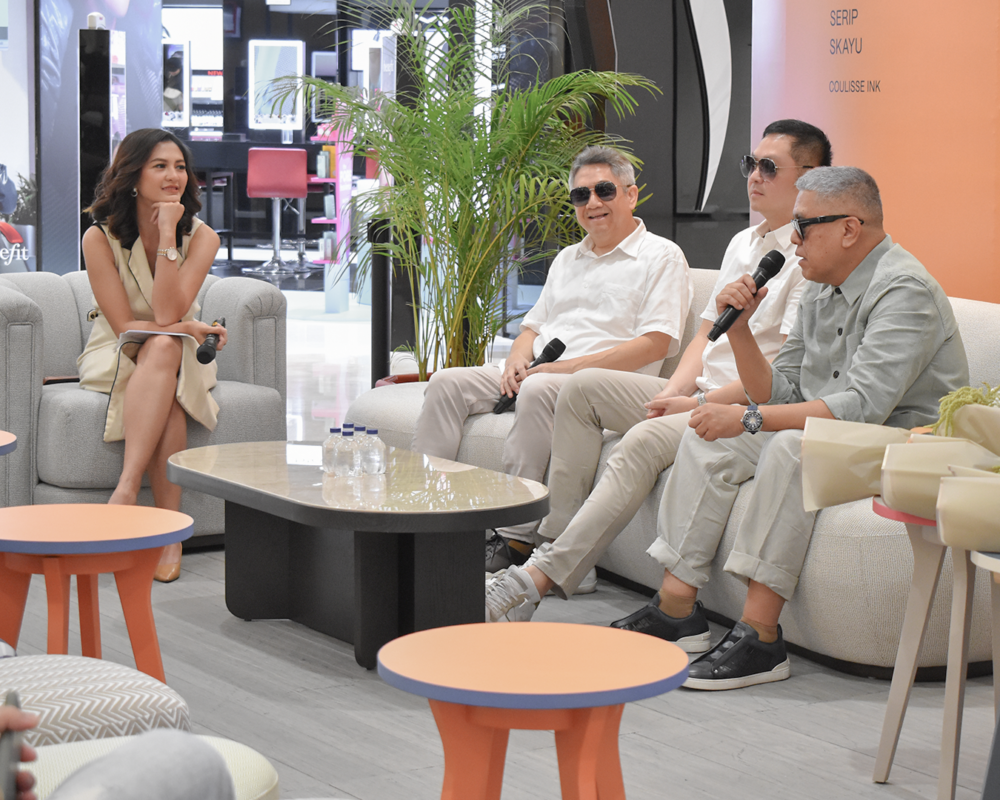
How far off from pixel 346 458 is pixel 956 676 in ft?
5.40

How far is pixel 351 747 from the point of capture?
256 cm

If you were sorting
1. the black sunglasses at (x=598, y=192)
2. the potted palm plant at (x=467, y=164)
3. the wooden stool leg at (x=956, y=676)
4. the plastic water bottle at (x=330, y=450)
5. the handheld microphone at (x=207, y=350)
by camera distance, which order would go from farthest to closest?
the potted palm plant at (x=467, y=164) < the black sunglasses at (x=598, y=192) < the handheld microphone at (x=207, y=350) < the plastic water bottle at (x=330, y=450) < the wooden stool leg at (x=956, y=676)

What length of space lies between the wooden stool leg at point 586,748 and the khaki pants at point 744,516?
1372mm

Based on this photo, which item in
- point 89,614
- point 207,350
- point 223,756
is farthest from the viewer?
point 207,350

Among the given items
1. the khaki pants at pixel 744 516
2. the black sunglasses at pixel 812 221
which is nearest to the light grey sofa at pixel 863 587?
the khaki pants at pixel 744 516

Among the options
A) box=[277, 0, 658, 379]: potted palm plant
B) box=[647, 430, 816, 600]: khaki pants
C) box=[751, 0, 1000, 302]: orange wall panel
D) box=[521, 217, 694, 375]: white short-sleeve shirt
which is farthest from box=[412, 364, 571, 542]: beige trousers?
box=[751, 0, 1000, 302]: orange wall panel

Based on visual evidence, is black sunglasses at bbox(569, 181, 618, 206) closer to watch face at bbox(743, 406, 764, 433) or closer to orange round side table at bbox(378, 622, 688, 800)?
watch face at bbox(743, 406, 764, 433)

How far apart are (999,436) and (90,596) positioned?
1.73 m

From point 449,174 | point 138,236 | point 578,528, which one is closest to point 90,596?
point 578,528

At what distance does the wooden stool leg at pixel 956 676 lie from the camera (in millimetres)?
2211

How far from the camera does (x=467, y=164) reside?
4.83 m

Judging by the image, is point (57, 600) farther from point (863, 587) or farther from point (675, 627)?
point (863, 587)

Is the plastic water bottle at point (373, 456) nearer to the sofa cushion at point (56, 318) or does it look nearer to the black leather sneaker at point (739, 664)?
the black leather sneaker at point (739, 664)

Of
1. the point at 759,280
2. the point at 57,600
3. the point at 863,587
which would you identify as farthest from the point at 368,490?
the point at 863,587
